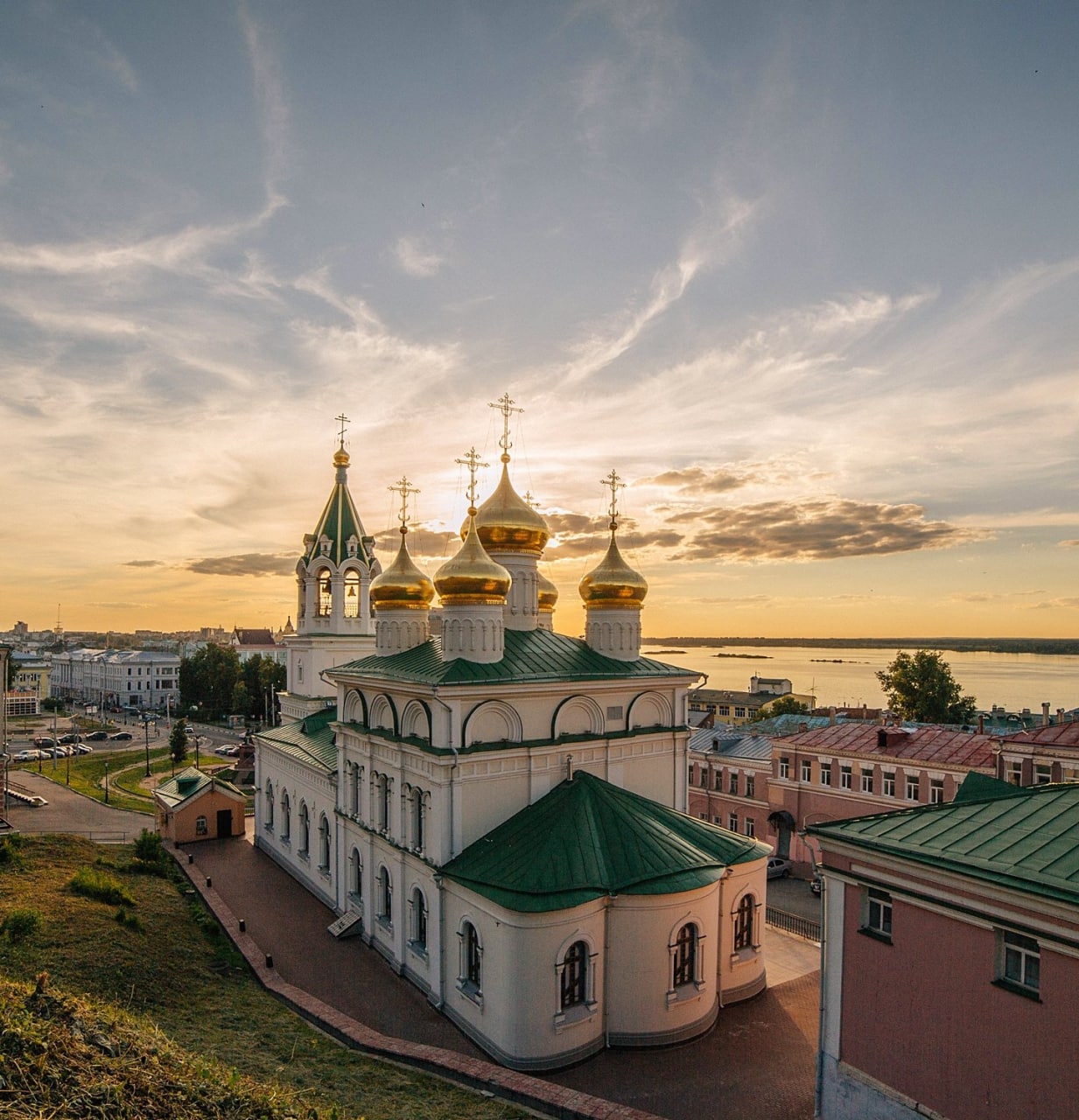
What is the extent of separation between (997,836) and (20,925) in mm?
15842

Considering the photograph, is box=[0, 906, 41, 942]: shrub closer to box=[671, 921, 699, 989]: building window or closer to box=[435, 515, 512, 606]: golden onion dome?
box=[435, 515, 512, 606]: golden onion dome

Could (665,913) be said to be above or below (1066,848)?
below

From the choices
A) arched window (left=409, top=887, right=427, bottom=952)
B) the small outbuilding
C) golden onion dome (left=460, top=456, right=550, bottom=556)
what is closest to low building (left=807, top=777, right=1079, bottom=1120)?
arched window (left=409, top=887, right=427, bottom=952)

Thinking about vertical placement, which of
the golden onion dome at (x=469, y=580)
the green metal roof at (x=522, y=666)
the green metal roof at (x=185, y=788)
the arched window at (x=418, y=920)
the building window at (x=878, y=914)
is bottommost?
the green metal roof at (x=185, y=788)

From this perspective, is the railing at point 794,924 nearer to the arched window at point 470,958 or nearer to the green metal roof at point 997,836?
the arched window at point 470,958

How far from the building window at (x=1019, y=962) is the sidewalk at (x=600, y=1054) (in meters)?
4.72

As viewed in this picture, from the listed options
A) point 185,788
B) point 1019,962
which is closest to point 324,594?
point 185,788

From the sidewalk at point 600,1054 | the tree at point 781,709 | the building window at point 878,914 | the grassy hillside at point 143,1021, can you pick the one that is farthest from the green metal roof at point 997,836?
the tree at point 781,709

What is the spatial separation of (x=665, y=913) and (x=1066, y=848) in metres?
6.70

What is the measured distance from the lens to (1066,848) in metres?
7.59

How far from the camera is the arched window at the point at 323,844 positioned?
2030 centimetres

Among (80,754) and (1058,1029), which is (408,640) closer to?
(1058,1029)

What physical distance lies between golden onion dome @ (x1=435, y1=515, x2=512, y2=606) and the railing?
31.8ft

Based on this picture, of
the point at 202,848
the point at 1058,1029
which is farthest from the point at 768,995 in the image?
the point at 202,848
